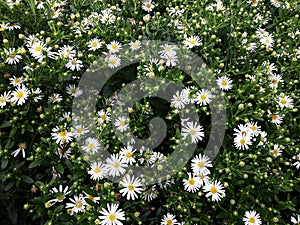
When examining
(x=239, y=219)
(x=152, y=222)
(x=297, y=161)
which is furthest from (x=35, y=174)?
(x=297, y=161)

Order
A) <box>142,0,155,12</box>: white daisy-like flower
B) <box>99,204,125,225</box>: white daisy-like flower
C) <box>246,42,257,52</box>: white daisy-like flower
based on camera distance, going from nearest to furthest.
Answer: <box>99,204,125,225</box>: white daisy-like flower
<box>246,42,257,52</box>: white daisy-like flower
<box>142,0,155,12</box>: white daisy-like flower

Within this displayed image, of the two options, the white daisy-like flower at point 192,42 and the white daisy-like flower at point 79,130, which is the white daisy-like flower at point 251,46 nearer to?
the white daisy-like flower at point 192,42

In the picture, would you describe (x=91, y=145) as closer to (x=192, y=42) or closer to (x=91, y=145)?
(x=91, y=145)

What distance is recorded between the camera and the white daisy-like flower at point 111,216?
1.64 metres

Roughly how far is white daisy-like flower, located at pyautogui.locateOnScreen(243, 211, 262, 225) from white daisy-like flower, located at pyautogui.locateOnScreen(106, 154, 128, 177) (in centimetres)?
62

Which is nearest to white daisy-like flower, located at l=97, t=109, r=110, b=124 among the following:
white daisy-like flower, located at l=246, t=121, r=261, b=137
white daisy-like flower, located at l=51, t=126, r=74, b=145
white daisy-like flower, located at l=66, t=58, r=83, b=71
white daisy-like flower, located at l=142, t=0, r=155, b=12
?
white daisy-like flower, located at l=51, t=126, r=74, b=145

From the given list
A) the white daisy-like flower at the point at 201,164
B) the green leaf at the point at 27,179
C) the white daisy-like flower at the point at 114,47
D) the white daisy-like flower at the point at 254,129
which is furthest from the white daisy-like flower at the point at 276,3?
the green leaf at the point at 27,179

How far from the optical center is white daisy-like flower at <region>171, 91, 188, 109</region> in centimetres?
183

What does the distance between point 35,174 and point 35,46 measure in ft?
2.24

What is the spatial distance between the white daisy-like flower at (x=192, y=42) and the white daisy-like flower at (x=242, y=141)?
1.78 ft

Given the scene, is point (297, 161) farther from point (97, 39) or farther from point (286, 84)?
point (97, 39)

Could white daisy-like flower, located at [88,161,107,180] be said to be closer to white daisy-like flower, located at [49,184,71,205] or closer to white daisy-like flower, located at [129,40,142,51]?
white daisy-like flower, located at [49,184,71,205]

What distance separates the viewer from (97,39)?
2.08 m

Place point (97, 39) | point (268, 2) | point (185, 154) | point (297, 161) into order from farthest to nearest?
point (268, 2), point (97, 39), point (297, 161), point (185, 154)
